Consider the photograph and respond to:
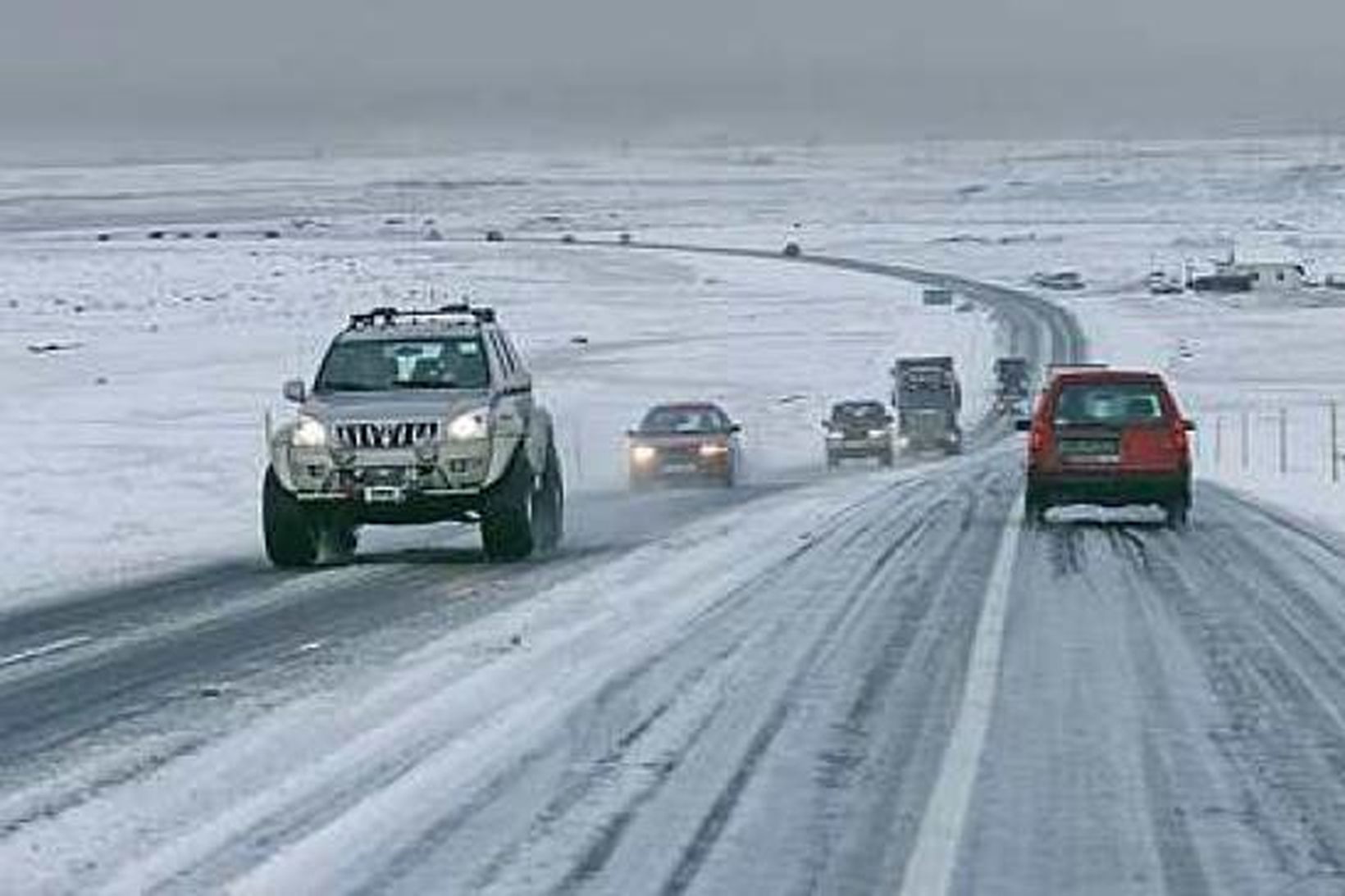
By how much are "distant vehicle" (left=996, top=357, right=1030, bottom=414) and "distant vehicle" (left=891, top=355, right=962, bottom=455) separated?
15.1 meters

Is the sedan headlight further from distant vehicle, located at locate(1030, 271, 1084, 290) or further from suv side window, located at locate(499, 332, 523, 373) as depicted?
distant vehicle, located at locate(1030, 271, 1084, 290)

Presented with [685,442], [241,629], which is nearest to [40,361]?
[685,442]

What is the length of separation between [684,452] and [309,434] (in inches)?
739

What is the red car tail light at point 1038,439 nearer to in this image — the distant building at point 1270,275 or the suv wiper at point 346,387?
the suv wiper at point 346,387

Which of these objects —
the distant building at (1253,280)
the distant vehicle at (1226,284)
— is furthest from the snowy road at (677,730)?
the distant vehicle at (1226,284)

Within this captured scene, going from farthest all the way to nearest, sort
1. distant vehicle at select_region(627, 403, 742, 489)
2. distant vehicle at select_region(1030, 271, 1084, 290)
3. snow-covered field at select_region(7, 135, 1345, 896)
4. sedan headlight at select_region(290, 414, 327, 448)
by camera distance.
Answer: distant vehicle at select_region(1030, 271, 1084, 290)
distant vehicle at select_region(627, 403, 742, 489)
sedan headlight at select_region(290, 414, 327, 448)
snow-covered field at select_region(7, 135, 1345, 896)

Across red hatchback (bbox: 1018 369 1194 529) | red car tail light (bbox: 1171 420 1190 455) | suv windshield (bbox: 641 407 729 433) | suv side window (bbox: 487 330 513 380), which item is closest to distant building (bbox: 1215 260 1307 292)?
suv windshield (bbox: 641 407 729 433)

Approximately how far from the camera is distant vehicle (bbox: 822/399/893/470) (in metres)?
49.9

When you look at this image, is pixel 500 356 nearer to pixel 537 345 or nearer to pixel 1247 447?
pixel 1247 447

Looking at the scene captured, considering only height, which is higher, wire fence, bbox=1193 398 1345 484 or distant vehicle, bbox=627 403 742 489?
distant vehicle, bbox=627 403 742 489

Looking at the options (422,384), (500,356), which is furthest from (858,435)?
(422,384)

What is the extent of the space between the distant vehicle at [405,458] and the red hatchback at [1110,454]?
674 centimetres

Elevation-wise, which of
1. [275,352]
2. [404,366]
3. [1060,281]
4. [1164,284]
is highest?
[1060,281]

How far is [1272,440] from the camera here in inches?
2144
